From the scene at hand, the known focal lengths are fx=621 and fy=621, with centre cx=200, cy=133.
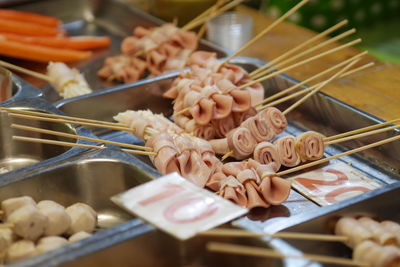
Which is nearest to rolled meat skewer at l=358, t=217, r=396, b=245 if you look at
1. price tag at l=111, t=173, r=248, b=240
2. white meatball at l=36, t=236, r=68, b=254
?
price tag at l=111, t=173, r=248, b=240

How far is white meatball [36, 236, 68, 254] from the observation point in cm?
186

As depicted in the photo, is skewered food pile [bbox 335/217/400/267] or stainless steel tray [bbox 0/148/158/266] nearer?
skewered food pile [bbox 335/217/400/267]

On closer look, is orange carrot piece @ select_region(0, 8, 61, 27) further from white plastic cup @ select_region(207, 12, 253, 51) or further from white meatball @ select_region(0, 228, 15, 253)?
white meatball @ select_region(0, 228, 15, 253)

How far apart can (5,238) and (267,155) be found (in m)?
1.08

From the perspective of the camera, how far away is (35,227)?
194 cm

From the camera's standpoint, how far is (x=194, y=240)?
1909 mm

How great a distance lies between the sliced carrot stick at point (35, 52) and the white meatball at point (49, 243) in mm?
1980

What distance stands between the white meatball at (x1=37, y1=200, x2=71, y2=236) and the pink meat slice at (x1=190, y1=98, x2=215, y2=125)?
0.82 metres

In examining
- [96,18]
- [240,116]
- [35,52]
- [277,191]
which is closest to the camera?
[277,191]

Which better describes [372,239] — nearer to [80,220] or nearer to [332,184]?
[332,184]

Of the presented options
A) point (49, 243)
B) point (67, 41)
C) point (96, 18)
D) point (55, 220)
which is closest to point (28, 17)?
point (67, 41)

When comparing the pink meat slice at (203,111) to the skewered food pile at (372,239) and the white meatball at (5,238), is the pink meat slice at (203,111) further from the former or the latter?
the white meatball at (5,238)

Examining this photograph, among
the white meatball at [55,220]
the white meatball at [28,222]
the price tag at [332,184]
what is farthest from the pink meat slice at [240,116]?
the white meatball at [28,222]

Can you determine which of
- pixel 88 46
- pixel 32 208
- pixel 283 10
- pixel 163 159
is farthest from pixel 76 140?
pixel 283 10
